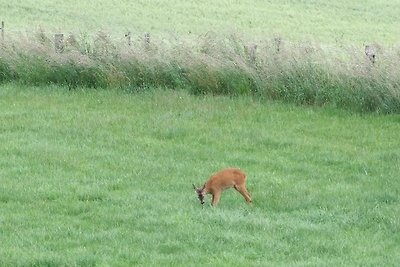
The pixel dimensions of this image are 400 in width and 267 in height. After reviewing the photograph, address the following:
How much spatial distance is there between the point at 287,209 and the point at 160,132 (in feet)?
13.3

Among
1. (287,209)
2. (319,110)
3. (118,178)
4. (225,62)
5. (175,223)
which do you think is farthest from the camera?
(225,62)

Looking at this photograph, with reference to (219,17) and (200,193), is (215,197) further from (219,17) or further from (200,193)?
(219,17)

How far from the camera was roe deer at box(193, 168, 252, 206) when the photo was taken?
8.89 meters

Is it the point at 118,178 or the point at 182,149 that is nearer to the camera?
the point at 118,178

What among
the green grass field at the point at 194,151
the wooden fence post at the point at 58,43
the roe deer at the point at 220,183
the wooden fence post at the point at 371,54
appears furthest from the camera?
the wooden fence post at the point at 58,43

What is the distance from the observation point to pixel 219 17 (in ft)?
131

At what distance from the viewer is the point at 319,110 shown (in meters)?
14.9

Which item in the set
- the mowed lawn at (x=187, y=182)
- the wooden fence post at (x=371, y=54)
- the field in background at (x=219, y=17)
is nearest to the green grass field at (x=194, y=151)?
the mowed lawn at (x=187, y=182)

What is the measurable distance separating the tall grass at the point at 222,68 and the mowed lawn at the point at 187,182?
0.58m

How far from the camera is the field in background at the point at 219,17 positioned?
3547 centimetres

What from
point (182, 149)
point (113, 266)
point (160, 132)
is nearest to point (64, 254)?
point (113, 266)

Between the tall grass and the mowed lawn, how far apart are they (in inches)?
23.0

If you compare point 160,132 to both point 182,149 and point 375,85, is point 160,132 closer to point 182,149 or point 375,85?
point 182,149

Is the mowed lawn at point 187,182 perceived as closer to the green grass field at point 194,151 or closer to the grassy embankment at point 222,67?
the green grass field at point 194,151
